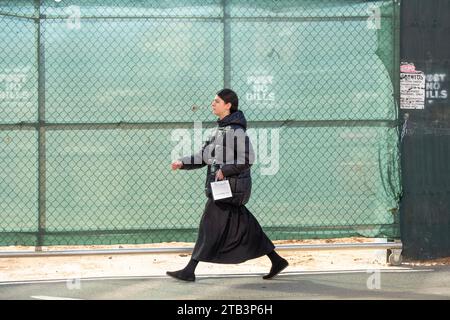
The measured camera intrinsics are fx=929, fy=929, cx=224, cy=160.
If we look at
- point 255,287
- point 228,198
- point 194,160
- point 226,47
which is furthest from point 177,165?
point 226,47

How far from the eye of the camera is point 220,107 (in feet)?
25.9

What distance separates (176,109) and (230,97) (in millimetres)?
796

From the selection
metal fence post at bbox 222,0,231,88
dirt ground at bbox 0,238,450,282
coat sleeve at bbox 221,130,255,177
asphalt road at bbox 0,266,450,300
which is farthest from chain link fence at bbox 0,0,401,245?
coat sleeve at bbox 221,130,255,177

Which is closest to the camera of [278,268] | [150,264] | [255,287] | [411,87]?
[255,287]

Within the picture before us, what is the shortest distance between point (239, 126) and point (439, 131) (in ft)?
7.24

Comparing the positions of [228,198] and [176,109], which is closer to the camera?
[228,198]

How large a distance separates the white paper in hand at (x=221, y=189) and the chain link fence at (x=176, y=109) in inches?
31.3

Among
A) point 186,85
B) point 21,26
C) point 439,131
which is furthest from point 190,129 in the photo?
point 439,131

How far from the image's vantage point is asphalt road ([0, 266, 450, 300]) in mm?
7363

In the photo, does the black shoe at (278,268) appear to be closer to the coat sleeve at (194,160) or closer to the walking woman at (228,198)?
the walking woman at (228,198)

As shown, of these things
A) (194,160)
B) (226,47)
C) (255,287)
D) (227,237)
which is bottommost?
(255,287)

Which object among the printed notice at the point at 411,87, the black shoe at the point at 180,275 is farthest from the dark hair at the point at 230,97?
the printed notice at the point at 411,87

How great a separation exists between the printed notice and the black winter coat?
1785 mm

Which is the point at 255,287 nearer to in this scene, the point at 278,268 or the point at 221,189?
the point at 278,268
